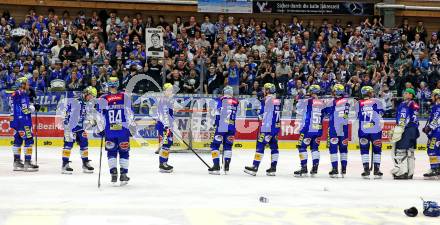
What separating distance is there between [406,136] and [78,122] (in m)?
8.59

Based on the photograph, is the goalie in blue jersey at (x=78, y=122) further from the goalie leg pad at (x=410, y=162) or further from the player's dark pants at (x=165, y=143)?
the goalie leg pad at (x=410, y=162)

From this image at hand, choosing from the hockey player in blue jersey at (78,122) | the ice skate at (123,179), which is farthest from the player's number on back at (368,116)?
the hockey player in blue jersey at (78,122)

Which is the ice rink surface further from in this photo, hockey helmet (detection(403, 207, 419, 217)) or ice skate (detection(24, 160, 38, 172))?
ice skate (detection(24, 160, 38, 172))

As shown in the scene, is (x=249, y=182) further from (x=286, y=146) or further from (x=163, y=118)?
(x=286, y=146)

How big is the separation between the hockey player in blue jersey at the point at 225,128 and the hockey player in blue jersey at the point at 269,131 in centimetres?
75

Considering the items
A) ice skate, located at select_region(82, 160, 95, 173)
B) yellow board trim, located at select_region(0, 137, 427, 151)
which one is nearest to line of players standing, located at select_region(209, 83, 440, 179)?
ice skate, located at select_region(82, 160, 95, 173)

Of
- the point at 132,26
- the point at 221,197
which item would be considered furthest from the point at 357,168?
the point at 132,26

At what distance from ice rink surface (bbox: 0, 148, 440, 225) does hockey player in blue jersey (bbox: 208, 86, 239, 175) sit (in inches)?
17.0

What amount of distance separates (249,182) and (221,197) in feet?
9.15

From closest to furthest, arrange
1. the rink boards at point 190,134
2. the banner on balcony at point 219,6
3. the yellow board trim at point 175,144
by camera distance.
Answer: the rink boards at point 190,134, the yellow board trim at point 175,144, the banner on balcony at point 219,6

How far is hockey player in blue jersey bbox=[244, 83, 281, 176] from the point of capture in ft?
62.2

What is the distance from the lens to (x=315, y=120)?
61.6 feet

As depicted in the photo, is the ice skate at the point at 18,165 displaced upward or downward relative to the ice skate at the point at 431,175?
upward

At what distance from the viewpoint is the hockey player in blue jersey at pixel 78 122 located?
1847cm
